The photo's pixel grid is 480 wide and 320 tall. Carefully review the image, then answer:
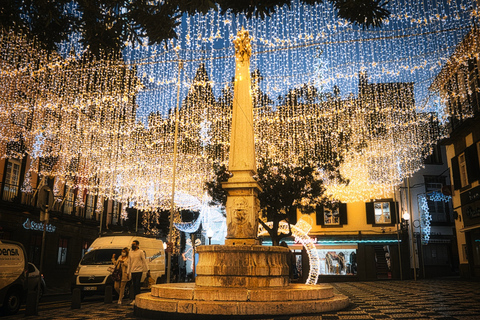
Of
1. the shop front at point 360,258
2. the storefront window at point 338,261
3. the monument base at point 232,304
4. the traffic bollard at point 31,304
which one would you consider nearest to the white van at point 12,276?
the traffic bollard at point 31,304

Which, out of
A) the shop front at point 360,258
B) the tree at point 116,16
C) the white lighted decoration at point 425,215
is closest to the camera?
the tree at point 116,16

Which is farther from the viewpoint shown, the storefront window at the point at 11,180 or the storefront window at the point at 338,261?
the storefront window at the point at 338,261

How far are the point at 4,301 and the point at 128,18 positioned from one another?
728 centimetres

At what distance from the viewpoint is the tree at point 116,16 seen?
7390 millimetres

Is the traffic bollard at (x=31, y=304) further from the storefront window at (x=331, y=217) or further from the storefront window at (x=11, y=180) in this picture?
the storefront window at (x=331, y=217)

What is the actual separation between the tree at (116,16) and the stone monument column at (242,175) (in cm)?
380

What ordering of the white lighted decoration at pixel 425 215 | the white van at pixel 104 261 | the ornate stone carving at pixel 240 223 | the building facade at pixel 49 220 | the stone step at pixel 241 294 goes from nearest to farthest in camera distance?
1. the stone step at pixel 241 294
2. the ornate stone carving at pixel 240 223
3. the white van at pixel 104 261
4. the building facade at pixel 49 220
5. the white lighted decoration at pixel 425 215

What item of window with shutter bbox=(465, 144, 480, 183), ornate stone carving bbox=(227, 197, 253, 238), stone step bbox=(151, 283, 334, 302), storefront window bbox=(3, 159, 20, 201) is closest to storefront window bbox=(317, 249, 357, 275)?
window with shutter bbox=(465, 144, 480, 183)

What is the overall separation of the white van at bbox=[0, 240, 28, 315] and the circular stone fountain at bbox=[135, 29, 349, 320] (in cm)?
340

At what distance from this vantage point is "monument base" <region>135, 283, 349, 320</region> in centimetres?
770

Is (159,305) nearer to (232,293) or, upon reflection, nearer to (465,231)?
(232,293)

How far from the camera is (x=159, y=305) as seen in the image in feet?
26.8

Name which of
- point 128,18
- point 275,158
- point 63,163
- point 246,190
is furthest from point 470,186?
point 63,163

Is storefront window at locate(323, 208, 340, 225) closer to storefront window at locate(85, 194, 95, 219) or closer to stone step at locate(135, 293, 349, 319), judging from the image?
storefront window at locate(85, 194, 95, 219)
